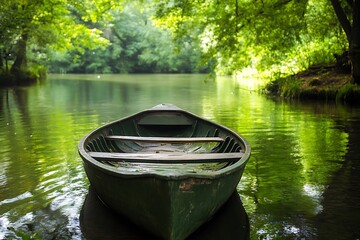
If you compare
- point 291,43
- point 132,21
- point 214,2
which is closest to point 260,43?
point 291,43

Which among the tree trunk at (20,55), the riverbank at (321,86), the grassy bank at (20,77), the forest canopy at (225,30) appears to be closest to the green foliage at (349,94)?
the riverbank at (321,86)

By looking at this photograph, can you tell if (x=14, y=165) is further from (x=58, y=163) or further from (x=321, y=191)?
(x=321, y=191)

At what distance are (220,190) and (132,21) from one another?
52.3 m

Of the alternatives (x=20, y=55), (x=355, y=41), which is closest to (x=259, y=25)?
(x=355, y=41)

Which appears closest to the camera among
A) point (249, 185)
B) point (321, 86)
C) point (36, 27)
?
point (249, 185)

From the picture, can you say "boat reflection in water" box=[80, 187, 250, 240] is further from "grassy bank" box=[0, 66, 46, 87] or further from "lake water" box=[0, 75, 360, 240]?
"grassy bank" box=[0, 66, 46, 87]

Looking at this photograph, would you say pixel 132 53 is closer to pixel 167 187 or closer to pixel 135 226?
pixel 135 226

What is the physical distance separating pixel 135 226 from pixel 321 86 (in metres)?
13.5

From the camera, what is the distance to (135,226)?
4.43m

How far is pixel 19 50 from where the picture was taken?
25.9 m

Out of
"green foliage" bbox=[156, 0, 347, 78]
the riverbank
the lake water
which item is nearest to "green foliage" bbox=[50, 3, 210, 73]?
"green foliage" bbox=[156, 0, 347, 78]

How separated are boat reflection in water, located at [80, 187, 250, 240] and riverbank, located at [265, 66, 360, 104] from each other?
11014 mm

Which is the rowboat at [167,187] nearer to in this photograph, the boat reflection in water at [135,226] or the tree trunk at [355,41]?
the boat reflection in water at [135,226]

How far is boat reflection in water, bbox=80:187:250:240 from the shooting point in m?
4.27
